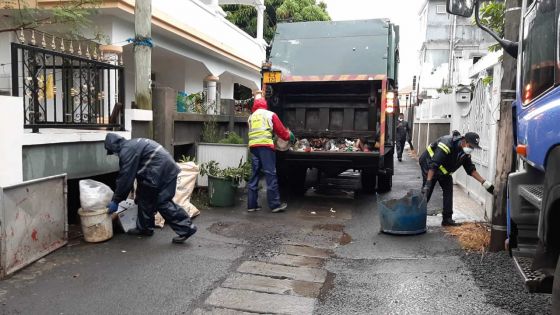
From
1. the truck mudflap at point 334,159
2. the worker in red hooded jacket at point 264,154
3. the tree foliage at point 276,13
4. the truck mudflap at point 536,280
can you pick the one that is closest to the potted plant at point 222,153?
the truck mudflap at point 334,159

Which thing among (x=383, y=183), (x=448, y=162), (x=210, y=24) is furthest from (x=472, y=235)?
(x=210, y=24)

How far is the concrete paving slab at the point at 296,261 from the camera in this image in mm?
4754

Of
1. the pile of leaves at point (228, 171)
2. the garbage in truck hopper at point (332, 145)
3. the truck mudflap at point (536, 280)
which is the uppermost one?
the garbage in truck hopper at point (332, 145)

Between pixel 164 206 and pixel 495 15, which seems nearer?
pixel 164 206

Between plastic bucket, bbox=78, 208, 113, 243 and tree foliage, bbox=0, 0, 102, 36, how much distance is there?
2264 mm

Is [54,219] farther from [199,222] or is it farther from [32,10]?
[32,10]

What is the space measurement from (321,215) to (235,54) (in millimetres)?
8043

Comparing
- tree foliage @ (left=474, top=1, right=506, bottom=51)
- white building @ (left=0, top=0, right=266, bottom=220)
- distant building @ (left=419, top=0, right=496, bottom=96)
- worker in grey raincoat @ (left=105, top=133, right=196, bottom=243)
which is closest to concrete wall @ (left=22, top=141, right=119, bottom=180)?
white building @ (left=0, top=0, right=266, bottom=220)

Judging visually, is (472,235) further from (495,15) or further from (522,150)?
(495,15)

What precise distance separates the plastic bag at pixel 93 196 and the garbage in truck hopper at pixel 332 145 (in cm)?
341

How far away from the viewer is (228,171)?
7.41 m

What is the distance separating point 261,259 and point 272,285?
744 millimetres

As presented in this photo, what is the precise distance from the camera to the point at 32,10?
20.8ft

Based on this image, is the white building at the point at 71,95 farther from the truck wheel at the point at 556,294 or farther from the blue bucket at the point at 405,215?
the truck wheel at the point at 556,294
